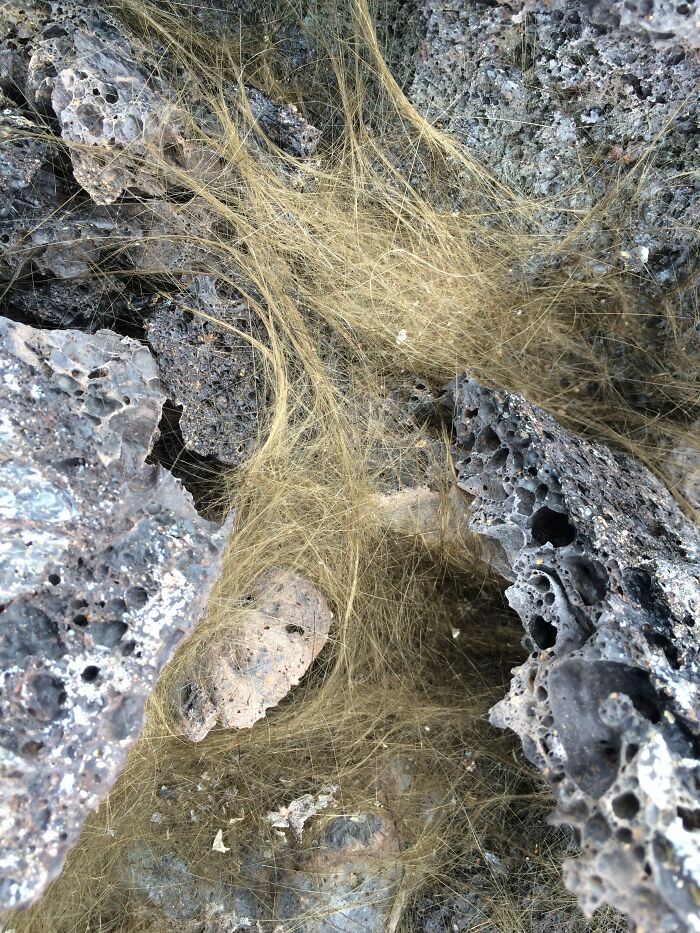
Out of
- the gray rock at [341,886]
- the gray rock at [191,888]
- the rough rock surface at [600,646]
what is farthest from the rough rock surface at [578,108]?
the gray rock at [191,888]

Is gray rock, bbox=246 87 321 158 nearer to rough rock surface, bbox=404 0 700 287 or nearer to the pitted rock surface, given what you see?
rough rock surface, bbox=404 0 700 287

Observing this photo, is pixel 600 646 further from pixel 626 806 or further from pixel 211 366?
pixel 211 366

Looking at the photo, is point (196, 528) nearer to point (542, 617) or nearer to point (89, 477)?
point (89, 477)

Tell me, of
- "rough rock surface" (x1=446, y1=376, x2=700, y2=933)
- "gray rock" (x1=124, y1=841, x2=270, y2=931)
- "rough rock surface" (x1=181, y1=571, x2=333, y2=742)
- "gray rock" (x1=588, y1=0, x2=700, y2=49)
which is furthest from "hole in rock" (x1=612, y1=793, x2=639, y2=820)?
"gray rock" (x1=588, y1=0, x2=700, y2=49)

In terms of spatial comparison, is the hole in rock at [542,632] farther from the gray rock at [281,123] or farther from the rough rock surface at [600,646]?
the gray rock at [281,123]

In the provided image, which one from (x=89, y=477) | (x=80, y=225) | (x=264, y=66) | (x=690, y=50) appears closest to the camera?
(x=89, y=477)

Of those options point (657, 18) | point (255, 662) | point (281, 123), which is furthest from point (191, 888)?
point (657, 18)

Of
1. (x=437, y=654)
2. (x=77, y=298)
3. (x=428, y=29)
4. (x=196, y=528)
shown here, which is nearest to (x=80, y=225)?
(x=77, y=298)
